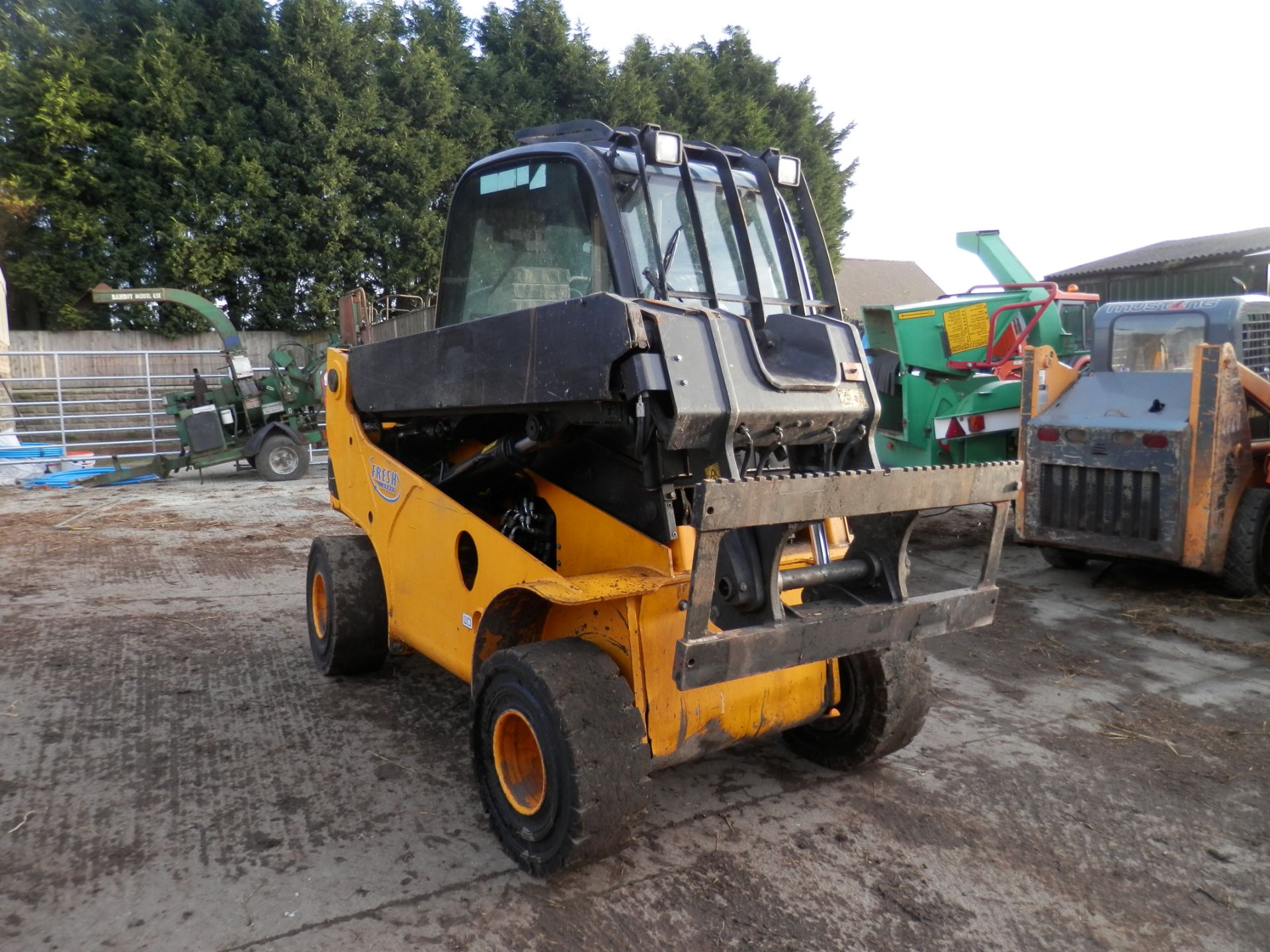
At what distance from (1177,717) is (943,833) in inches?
73.5

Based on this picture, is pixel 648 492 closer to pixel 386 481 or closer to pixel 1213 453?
pixel 386 481

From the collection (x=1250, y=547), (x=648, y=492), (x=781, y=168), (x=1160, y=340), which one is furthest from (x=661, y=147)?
(x=1160, y=340)

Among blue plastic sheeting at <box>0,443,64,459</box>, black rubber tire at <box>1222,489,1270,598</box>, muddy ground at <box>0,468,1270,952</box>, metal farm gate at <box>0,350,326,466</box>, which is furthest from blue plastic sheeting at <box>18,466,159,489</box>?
black rubber tire at <box>1222,489,1270,598</box>

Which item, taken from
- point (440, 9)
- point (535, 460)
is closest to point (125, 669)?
point (535, 460)

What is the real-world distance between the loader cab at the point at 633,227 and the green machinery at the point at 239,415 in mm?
9814

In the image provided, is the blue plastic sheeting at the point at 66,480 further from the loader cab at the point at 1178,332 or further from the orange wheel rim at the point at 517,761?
the loader cab at the point at 1178,332

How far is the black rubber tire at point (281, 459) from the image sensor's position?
42.4ft

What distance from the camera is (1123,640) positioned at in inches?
224

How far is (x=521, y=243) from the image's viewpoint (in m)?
3.67

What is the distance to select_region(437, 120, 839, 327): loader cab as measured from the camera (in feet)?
10.5

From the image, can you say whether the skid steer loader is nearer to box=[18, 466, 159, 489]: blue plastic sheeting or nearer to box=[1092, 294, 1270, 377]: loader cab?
box=[1092, 294, 1270, 377]: loader cab

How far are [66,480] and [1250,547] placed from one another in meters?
13.1

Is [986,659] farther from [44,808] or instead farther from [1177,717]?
[44,808]

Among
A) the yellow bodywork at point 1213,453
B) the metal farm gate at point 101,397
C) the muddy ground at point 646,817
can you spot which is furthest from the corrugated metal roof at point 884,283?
the muddy ground at point 646,817
